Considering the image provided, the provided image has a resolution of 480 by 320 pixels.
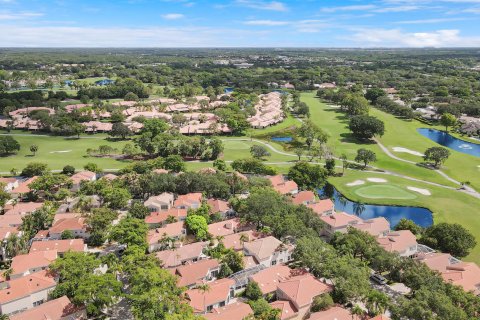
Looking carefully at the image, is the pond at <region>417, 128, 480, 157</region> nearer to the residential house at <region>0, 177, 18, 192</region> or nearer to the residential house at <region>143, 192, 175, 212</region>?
the residential house at <region>143, 192, 175, 212</region>

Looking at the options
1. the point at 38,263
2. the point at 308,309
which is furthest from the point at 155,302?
the point at 38,263

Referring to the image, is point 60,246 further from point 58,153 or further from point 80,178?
point 58,153

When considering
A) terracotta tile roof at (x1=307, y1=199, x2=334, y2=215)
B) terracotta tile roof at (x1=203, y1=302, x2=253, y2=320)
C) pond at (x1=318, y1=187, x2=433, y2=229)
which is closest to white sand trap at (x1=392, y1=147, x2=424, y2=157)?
pond at (x1=318, y1=187, x2=433, y2=229)

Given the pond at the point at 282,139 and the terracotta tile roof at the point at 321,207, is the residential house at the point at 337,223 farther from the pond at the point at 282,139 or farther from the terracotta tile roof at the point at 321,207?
the pond at the point at 282,139

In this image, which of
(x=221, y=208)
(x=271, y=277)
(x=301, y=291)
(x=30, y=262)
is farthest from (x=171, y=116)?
(x=301, y=291)

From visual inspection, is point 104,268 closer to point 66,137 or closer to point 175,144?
point 175,144

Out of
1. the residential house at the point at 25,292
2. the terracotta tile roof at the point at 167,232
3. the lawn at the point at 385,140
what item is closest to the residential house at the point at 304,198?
the terracotta tile roof at the point at 167,232
